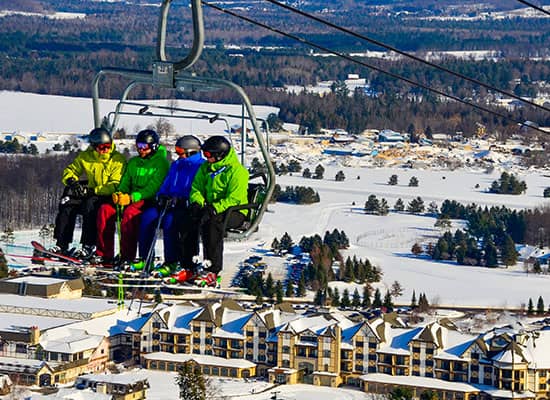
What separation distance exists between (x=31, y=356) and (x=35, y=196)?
1494cm

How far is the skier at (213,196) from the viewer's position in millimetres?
10680

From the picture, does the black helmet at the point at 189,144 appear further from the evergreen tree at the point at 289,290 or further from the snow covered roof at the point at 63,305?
the evergreen tree at the point at 289,290

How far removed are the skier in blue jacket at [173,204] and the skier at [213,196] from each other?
0.09 metres

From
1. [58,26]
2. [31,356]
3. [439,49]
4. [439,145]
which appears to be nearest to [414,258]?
[31,356]

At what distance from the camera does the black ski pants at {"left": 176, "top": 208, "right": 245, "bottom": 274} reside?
35.2 feet

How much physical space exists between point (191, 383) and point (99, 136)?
1077 cm

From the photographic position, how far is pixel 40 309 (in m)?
26.0

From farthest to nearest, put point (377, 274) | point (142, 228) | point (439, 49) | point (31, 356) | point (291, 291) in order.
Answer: point (439, 49) < point (377, 274) < point (291, 291) < point (31, 356) < point (142, 228)

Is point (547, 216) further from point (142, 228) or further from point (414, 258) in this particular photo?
point (142, 228)

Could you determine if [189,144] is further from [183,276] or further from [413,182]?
[413,182]

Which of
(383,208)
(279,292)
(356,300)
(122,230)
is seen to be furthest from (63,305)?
(122,230)

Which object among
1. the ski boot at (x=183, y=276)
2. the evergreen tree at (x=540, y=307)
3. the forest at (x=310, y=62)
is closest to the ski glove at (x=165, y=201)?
the ski boot at (x=183, y=276)

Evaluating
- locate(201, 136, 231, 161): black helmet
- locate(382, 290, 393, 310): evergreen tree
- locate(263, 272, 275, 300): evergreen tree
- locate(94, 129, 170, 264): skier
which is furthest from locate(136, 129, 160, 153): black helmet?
locate(263, 272, 275, 300): evergreen tree

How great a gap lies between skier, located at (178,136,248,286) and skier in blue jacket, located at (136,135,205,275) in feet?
0.29
